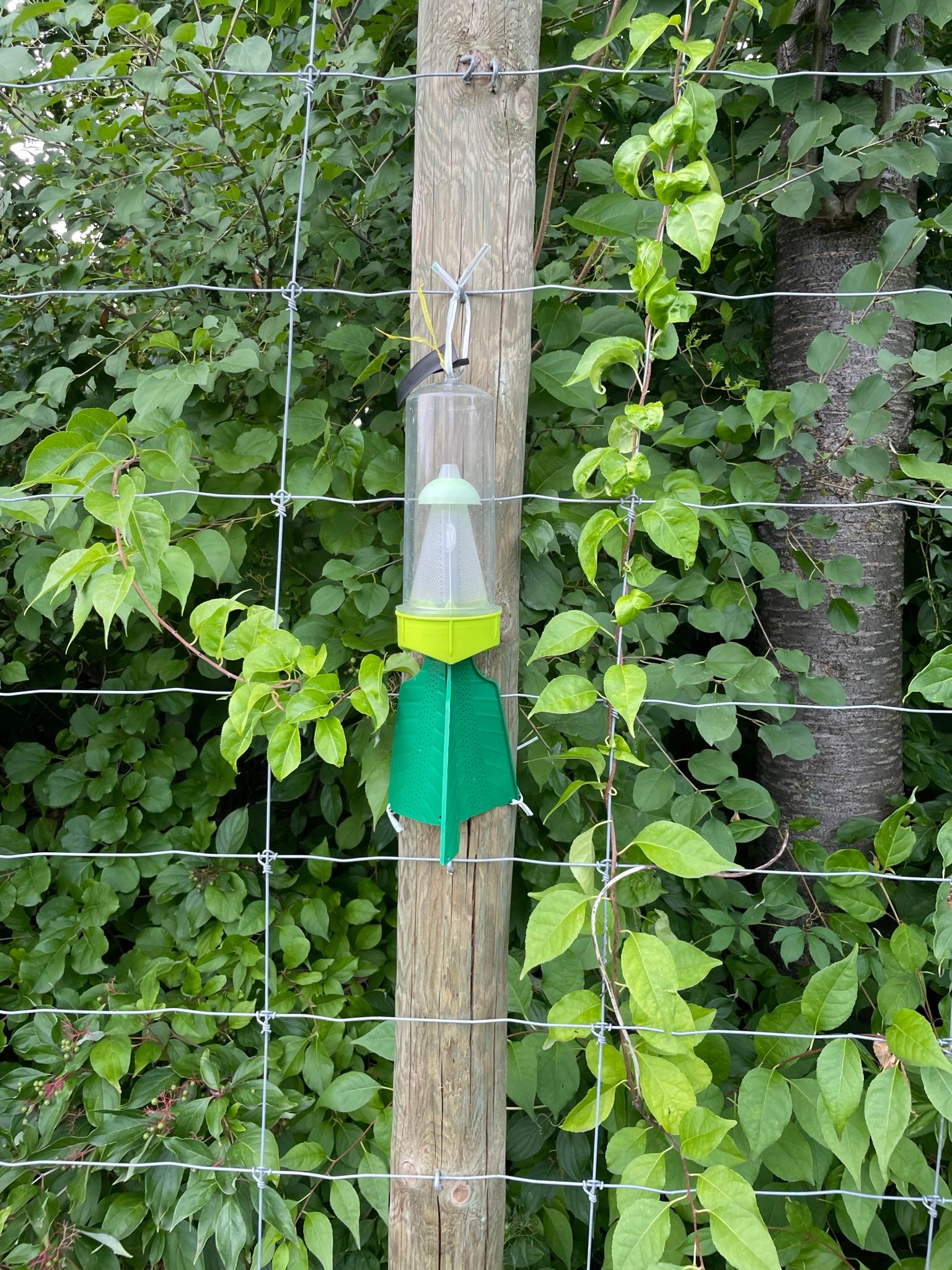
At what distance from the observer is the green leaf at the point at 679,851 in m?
1.02

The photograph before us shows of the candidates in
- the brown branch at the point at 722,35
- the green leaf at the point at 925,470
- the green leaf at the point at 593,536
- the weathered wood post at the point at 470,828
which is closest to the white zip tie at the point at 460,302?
the weathered wood post at the point at 470,828

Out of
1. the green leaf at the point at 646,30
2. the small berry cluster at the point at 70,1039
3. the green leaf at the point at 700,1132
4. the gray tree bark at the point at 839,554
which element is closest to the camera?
the green leaf at the point at 646,30

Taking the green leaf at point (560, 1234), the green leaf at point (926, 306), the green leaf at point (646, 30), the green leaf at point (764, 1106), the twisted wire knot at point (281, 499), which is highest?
the green leaf at point (646, 30)

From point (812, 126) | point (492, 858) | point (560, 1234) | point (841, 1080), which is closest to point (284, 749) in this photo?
point (492, 858)

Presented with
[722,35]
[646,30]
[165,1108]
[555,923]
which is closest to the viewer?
[646,30]

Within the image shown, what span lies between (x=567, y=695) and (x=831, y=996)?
49 cm

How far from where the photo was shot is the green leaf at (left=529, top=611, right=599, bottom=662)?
42.2 inches

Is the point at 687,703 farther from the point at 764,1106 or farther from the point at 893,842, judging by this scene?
the point at 764,1106

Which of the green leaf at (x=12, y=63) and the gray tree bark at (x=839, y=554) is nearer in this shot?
the green leaf at (x=12, y=63)

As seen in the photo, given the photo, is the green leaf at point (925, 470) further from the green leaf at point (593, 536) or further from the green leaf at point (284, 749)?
the green leaf at point (284, 749)

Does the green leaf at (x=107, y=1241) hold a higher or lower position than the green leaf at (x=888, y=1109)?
lower

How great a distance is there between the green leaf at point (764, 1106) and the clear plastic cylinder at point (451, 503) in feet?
2.33

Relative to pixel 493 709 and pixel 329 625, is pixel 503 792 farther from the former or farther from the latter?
pixel 329 625

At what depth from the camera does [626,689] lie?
1056mm
